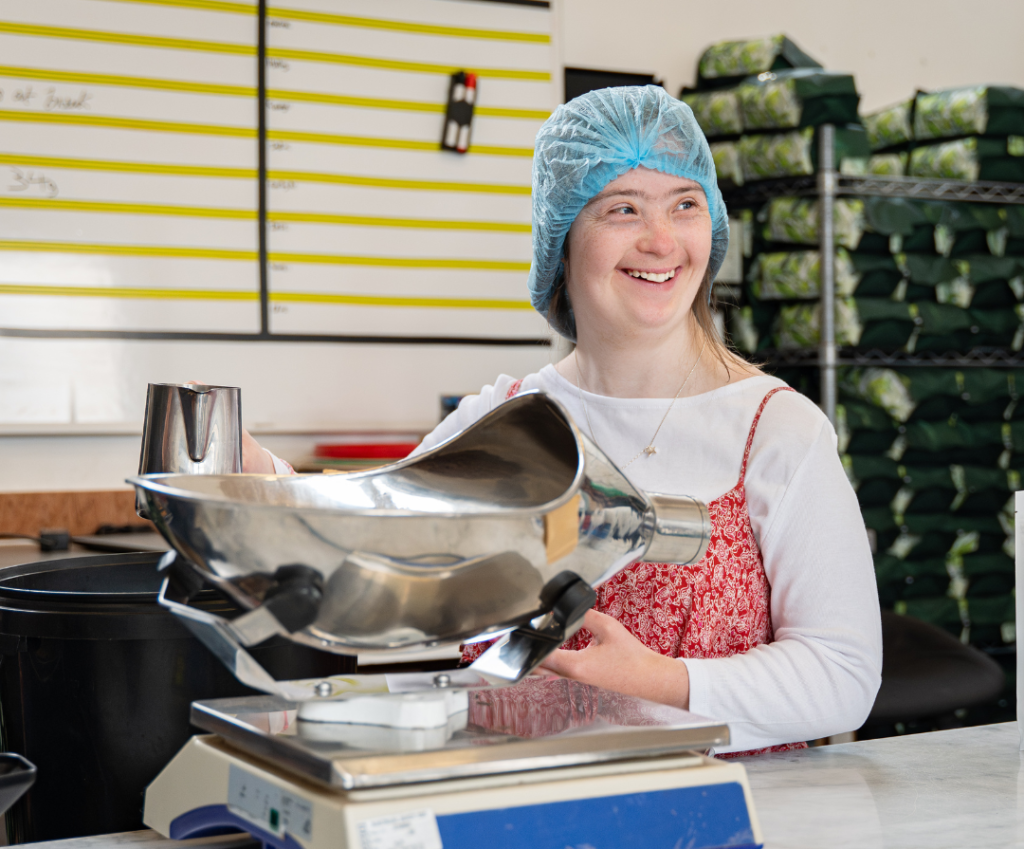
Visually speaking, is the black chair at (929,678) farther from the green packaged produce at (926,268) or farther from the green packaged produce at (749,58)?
the green packaged produce at (749,58)

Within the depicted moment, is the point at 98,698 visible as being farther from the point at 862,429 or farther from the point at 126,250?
the point at 862,429

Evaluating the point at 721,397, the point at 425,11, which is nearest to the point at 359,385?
the point at 425,11

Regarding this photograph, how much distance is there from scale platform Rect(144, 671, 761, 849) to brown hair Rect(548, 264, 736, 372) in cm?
76

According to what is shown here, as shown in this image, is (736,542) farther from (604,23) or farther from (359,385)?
(604,23)

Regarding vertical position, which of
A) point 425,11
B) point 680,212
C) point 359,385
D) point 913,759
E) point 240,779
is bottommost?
point 913,759

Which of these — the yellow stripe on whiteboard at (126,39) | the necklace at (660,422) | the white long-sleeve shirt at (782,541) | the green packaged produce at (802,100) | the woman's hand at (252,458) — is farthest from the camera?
the green packaged produce at (802,100)

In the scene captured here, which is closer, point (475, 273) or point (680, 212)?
point (680, 212)

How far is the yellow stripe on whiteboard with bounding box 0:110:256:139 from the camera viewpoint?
2342 millimetres

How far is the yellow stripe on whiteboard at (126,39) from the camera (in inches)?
91.5

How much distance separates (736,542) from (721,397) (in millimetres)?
195

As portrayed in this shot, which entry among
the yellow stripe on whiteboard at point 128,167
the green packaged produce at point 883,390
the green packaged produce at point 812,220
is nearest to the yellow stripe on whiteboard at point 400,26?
the yellow stripe on whiteboard at point 128,167

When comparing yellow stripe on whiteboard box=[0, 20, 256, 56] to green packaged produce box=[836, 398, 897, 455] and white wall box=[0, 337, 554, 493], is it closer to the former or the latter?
white wall box=[0, 337, 554, 493]

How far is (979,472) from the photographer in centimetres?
299

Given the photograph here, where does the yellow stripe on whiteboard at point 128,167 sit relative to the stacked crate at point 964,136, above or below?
below
